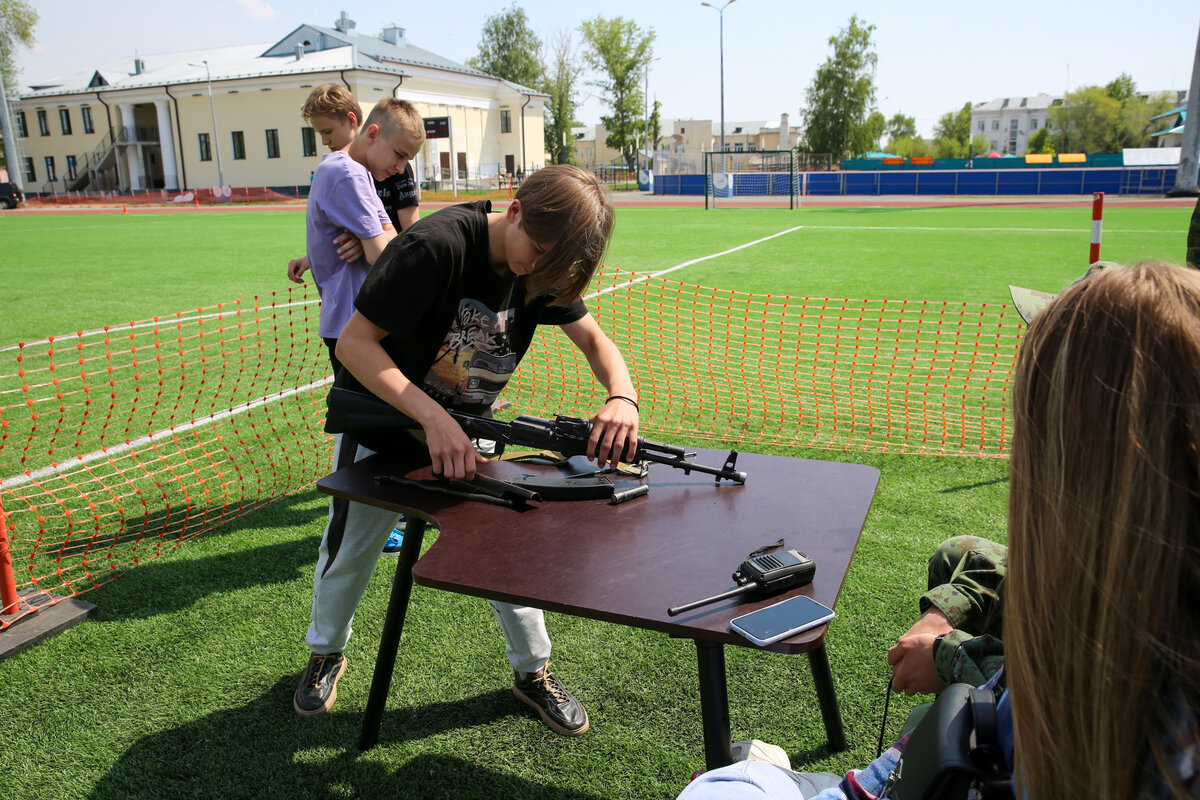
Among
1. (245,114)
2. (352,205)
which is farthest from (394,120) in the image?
(245,114)

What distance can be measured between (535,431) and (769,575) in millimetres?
841

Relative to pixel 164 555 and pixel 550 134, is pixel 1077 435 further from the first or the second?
pixel 550 134

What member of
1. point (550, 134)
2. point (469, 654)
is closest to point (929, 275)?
point (469, 654)

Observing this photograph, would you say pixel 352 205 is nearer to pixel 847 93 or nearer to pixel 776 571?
pixel 776 571

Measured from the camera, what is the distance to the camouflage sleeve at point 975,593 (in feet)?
5.52

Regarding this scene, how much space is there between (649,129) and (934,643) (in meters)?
74.3

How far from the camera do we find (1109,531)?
2.70ft

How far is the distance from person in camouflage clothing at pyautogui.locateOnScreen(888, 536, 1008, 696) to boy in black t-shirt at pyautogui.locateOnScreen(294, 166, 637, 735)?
0.88 m

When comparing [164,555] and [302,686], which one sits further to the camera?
[164,555]

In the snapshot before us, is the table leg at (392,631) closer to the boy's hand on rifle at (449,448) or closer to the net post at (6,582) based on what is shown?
the boy's hand on rifle at (449,448)

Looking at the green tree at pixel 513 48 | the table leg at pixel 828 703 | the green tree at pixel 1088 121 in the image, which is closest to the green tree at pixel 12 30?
the green tree at pixel 513 48

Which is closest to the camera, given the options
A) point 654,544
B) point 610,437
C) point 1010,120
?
point 654,544

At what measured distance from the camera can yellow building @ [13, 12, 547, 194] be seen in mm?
51062

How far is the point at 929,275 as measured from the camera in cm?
1285
